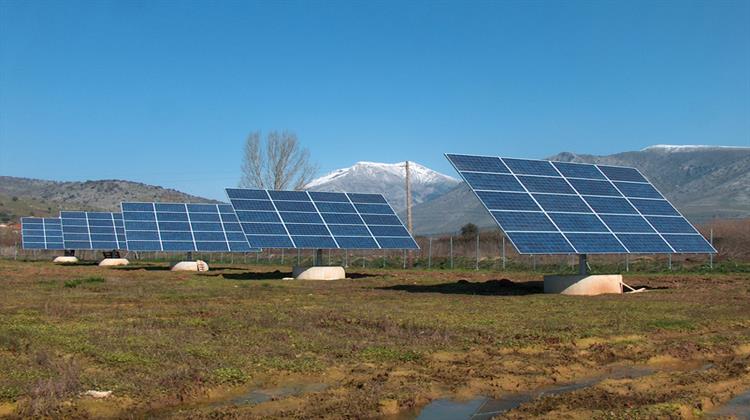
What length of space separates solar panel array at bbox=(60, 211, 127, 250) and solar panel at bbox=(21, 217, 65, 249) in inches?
62.9

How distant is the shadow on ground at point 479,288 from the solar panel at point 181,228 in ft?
55.2

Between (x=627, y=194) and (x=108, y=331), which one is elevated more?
(x=627, y=194)

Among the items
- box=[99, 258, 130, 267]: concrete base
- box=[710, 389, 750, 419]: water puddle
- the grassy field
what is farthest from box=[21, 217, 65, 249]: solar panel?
box=[710, 389, 750, 419]: water puddle

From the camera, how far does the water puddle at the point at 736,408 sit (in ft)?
25.7

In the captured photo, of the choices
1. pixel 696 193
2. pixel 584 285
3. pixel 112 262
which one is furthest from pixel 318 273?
pixel 696 193

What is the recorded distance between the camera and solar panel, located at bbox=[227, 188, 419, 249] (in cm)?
3123

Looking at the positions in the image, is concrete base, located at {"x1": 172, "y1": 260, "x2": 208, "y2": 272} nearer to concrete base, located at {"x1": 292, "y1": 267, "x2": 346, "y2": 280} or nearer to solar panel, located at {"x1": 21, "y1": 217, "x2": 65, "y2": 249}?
concrete base, located at {"x1": 292, "y1": 267, "x2": 346, "y2": 280}

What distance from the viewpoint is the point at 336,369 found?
10.2 meters

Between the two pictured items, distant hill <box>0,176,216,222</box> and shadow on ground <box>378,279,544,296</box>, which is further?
distant hill <box>0,176,216,222</box>

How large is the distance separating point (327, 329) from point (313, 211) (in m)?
20.2

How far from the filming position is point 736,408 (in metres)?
8.16

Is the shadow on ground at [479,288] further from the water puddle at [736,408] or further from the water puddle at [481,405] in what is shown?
the water puddle at [736,408]

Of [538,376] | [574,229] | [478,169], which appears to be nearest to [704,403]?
[538,376]

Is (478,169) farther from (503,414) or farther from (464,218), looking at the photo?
(464,218)
